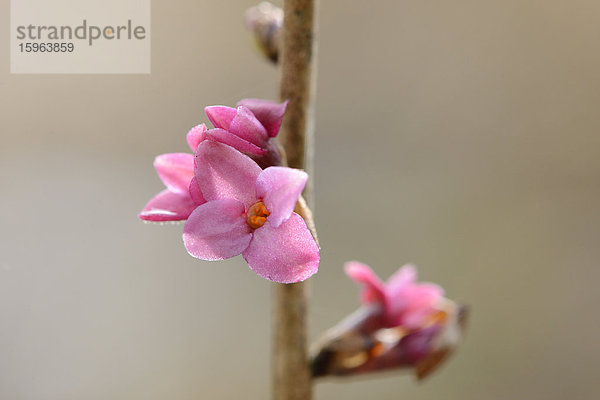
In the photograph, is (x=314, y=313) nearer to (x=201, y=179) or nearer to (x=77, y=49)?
(x=77, y=49)

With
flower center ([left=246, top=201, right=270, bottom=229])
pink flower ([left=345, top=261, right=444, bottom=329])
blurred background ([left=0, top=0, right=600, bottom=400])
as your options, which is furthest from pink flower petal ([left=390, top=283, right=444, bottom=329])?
blurred background ([left=0, top=0, right=600, bottom=400])

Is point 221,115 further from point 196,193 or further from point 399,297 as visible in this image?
point 399,297

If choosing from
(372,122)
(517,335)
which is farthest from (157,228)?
(517,335)

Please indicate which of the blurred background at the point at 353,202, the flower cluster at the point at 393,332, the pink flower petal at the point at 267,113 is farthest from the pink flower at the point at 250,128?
the blurred background at the point at 353,202

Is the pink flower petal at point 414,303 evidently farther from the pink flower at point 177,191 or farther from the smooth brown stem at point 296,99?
the pink flower at point 177,191

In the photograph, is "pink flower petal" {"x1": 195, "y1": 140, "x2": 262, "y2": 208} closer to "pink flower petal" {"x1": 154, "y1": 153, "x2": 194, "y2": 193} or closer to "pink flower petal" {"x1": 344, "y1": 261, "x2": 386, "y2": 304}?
"pink flower petal" {"x1": 154, "y1": 153, "x2": 194, "y2": 193}

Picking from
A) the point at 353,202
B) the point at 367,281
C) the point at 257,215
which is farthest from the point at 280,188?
the point at 353,202
